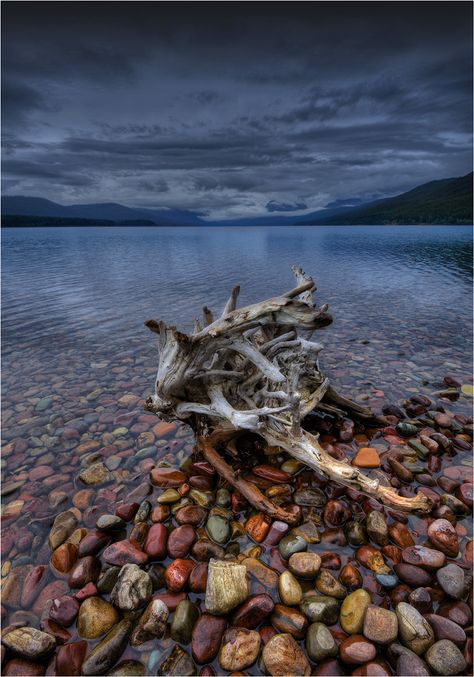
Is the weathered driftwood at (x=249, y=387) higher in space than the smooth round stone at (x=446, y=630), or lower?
higher

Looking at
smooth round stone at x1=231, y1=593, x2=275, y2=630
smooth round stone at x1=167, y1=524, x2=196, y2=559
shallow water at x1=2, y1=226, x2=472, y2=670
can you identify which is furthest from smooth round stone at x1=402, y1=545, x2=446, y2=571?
smooth round stone at x1=167, y1=524, x2=196, y2=559

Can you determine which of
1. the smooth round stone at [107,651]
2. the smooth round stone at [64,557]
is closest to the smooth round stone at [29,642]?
the smooth round stone at [107,651]

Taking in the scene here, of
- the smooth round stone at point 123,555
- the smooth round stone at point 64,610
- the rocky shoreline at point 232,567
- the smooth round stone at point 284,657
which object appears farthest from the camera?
the smooth round stone at point 123,555

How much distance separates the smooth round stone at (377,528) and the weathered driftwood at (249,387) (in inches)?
14.0

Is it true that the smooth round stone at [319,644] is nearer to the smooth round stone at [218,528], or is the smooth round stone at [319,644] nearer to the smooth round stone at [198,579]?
the smooth round stone at [198,579]

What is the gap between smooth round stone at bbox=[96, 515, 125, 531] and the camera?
17.6ft

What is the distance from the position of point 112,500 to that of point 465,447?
7.08m

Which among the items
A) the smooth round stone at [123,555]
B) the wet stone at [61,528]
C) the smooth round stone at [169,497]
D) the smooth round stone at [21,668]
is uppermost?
the smooth round stone at [169,497]

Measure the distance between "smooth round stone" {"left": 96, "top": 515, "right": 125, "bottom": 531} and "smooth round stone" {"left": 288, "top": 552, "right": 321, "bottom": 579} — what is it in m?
2.71

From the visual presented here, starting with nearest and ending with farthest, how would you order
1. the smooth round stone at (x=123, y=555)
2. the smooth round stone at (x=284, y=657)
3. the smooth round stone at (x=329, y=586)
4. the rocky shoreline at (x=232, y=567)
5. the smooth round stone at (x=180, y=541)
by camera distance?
the smooth round stone at (x=284, y=657) → the rocky shoreline at (x=232, y=567) → the smooth round stone at (x=329, y=586) → the smooth round stone at (x=123, y=555) → the smooth round stone at (x=180, y=541)

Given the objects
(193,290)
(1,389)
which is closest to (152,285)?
(193,290)

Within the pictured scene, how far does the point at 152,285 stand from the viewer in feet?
98.5

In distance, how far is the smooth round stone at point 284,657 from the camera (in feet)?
12.0

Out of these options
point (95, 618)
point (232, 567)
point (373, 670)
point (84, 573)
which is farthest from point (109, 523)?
point (373, 670)
